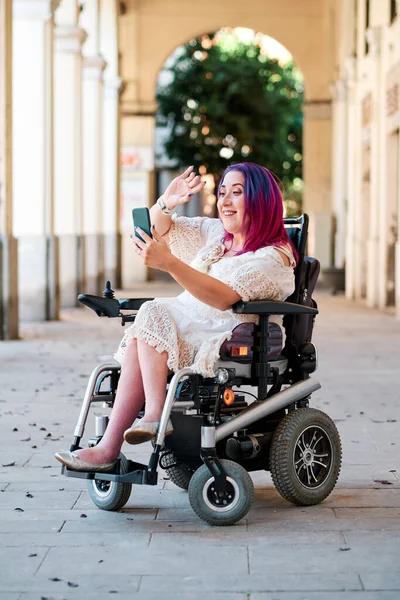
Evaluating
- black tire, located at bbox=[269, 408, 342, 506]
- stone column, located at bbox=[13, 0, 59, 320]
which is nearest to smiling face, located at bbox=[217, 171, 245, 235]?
black tire, located at bbox=[269, 408, 342, 506]

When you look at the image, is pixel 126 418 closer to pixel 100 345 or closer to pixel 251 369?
pixel 251 369

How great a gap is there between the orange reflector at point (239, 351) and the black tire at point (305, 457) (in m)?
0.32

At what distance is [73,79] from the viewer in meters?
19.3

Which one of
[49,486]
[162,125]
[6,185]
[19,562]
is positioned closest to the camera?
[19,562]

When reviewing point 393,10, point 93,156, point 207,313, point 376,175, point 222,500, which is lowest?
point 222,500

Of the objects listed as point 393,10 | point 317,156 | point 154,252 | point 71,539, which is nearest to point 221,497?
point 71,539

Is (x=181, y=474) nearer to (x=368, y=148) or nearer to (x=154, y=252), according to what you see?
(x=154, y=252)

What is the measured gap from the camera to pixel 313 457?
5141 millimetres

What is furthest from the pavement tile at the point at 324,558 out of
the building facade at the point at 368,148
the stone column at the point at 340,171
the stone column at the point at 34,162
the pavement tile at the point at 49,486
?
the stone column at the point at 340,171

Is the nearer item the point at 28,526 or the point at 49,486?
the point at 28,526

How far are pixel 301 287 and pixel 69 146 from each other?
1455 cm

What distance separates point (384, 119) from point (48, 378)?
10.7 m

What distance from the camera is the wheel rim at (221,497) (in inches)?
188

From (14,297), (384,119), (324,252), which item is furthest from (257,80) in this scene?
(14,297)
